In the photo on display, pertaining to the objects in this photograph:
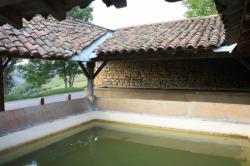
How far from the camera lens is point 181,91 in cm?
901

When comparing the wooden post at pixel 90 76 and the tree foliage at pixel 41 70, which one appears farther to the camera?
the tree foliage at pixel 41 70

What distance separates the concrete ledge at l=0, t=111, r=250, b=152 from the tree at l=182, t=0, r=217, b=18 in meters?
12.8

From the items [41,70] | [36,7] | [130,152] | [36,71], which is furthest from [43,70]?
[36,7]

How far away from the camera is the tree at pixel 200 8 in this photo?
1869cm

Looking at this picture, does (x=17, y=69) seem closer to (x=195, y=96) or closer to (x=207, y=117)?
(x=195, y=96)

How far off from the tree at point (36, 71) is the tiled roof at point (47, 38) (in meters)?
5.39

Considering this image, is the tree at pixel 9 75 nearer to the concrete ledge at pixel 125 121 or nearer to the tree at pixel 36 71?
the tree at pixel 36 71

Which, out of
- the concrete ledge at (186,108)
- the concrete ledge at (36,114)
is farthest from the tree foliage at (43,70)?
the concrete ledge at (186,108)

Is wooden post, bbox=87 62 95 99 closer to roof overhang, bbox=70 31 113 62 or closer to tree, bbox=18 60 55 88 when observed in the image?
roof overhang, bbox=70 31 113 62

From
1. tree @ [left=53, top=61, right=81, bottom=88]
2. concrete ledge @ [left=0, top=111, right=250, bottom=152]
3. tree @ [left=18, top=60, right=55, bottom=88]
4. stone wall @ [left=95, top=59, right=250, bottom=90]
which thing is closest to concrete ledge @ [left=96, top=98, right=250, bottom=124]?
concrete ledge @ [left=0, top=111, right=250, bottom=152]

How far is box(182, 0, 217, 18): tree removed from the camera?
18.7m

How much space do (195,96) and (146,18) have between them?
20.7 meters

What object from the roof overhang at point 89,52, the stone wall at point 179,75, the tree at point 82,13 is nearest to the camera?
the roof overhang at point 89,52

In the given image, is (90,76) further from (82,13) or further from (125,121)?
(82,13)
